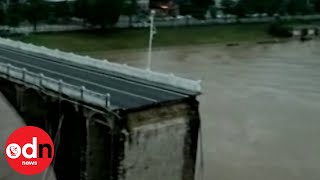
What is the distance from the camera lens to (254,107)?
147ft

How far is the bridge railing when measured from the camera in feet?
76.8

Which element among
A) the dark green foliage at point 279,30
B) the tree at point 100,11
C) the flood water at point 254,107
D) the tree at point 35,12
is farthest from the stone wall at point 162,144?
the dark green foliage at point 279,30

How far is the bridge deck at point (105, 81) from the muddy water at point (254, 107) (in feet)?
22.1

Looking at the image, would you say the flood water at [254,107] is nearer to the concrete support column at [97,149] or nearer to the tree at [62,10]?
the concrete support column at [97,149]

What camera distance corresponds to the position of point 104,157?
2384 centimetres

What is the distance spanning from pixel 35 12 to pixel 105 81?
50505 millimetres

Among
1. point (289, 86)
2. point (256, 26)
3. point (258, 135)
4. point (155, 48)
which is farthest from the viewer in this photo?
point (256, 26)

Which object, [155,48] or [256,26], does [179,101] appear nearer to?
[155,48]

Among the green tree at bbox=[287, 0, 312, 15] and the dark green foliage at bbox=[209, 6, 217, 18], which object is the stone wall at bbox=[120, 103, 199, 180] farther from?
the green tree at bbox=[287, 0, 312, 15]

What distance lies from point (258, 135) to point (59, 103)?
16.5m

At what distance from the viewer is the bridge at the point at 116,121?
22697 mm

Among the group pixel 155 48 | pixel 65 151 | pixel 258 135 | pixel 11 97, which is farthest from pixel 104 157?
pixel 155 48

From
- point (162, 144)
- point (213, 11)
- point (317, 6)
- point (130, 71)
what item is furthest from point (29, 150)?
point (317, 6)

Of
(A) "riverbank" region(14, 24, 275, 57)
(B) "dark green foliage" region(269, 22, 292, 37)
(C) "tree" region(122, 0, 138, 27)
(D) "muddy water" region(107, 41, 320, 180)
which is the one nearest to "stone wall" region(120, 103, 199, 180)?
(D) "muddy water" region(107, 41, 320, 180)
